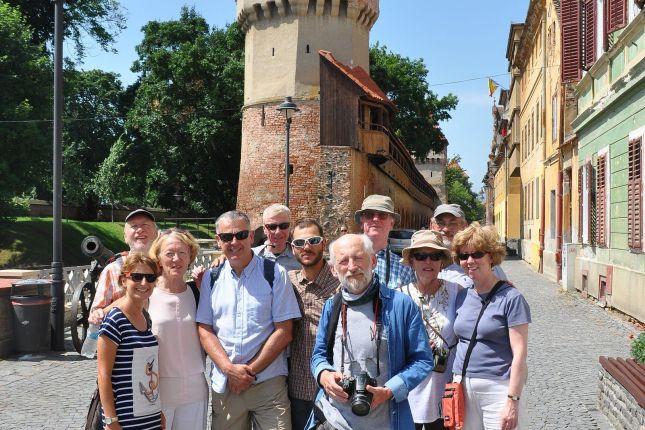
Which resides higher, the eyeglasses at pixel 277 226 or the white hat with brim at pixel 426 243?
the eyeglasses at pixel 277 226

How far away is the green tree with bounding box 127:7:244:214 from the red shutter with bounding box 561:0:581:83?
2322cm

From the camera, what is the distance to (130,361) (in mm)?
3605

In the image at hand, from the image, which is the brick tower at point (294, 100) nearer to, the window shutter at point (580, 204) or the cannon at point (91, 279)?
the window shutter at point (580, 204)

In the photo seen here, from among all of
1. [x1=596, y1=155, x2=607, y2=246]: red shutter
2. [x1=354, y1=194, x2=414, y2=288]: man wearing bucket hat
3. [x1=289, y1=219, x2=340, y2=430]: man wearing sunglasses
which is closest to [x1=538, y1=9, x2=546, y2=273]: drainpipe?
[x1=596, y1=155, x2=607, y2=246]: red shutter

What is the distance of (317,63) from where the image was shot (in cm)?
3259

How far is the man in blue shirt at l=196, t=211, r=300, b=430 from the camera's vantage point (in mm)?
3828

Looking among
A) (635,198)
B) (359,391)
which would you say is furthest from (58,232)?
(635,198)

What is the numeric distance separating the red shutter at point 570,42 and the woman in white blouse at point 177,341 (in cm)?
1481

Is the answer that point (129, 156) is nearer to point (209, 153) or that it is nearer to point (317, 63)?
point (209, 153)

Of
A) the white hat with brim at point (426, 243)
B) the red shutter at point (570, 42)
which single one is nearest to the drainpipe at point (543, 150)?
the red shutter at point (570, 42)

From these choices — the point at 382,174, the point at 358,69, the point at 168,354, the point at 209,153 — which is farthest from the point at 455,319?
the point at 209,153

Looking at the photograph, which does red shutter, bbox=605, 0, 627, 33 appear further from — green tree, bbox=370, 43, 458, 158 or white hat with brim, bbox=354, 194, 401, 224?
green tree, bbox=370, 43, 458, 158

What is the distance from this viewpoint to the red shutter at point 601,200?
14.0 metres

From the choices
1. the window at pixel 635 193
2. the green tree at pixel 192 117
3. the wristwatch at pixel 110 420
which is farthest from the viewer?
the green tree at pixel 192 117
